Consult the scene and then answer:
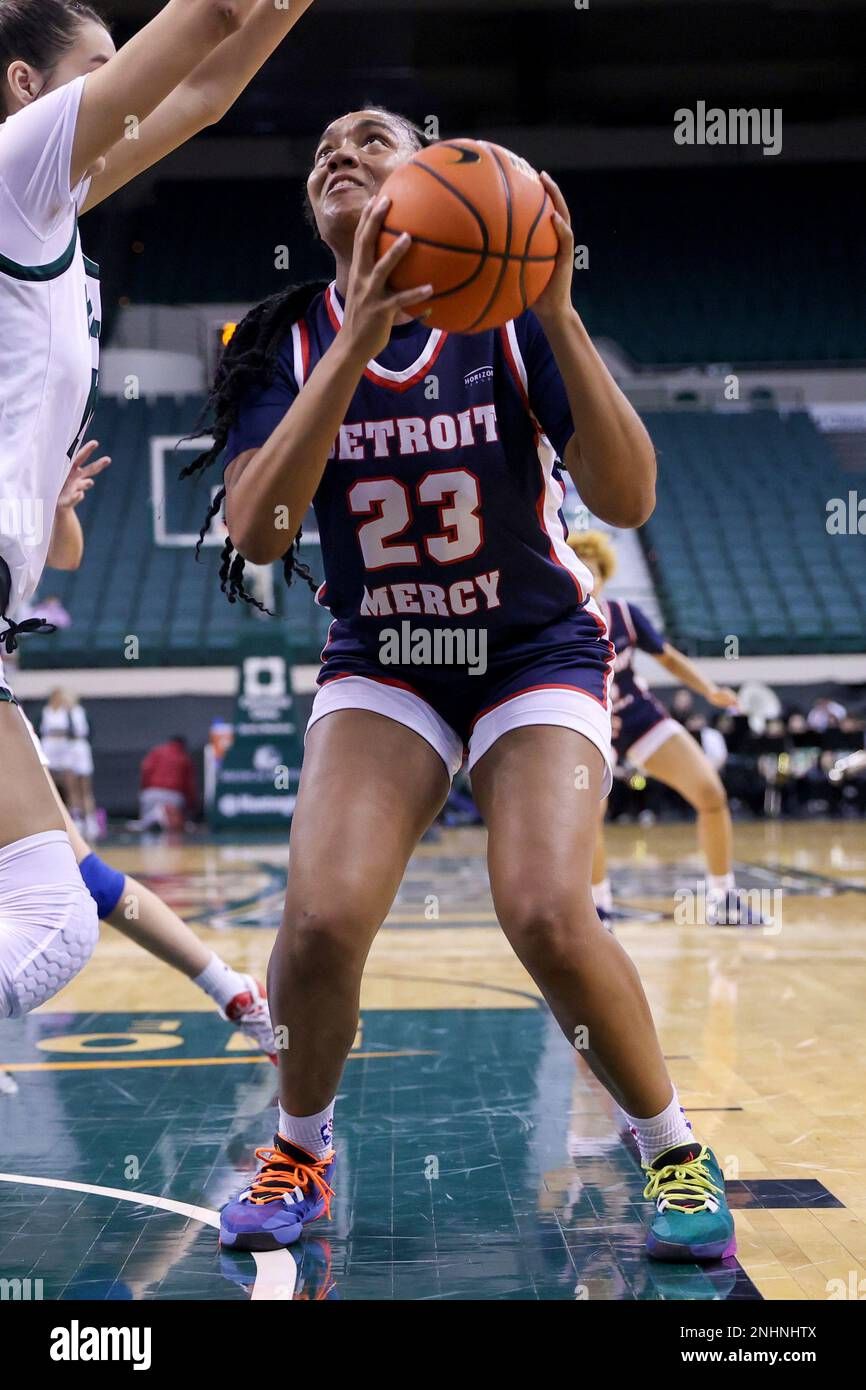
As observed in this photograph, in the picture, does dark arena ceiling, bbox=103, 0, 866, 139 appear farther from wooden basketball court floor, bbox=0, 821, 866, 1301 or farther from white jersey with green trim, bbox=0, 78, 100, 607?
white jersey with green trim, bbox=0, 78, 100, 607

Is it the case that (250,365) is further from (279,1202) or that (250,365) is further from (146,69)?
(279,1202)

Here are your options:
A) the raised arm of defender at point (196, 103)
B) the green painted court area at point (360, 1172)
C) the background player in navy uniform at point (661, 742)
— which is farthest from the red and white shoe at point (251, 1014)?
the background player in navy uniform at point (661, 742)

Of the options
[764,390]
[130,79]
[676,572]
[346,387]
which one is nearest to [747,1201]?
[346,387]

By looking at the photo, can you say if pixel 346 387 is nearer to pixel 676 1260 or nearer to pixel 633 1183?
pixel 676 1260

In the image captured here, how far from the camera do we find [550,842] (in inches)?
101

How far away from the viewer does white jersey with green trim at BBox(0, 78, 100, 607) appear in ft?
7.13

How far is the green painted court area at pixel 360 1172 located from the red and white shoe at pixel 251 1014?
0.14 meters

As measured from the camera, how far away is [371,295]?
2232 millimetres

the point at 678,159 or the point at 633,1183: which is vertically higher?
the point at 678,159

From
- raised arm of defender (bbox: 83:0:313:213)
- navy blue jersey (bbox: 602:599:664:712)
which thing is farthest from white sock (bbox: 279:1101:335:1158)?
navy blue jersey (bbox: 602:599:664:712)

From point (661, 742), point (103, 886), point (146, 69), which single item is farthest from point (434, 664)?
point (661, 742)

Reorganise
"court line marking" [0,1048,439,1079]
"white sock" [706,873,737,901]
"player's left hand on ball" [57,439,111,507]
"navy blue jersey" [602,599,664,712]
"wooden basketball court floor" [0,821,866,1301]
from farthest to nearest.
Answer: "white sock" [706,873,737,901] → "navy blue jersey" [602,599,664,712] → "court line marking" [0,1048,439,1079] → "player's left hand on ball" [57,439,111,507] → "wooden basketball court floor" [0,821,866,1301]

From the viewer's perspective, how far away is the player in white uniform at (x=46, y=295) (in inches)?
85.2

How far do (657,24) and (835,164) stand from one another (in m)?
5.90
